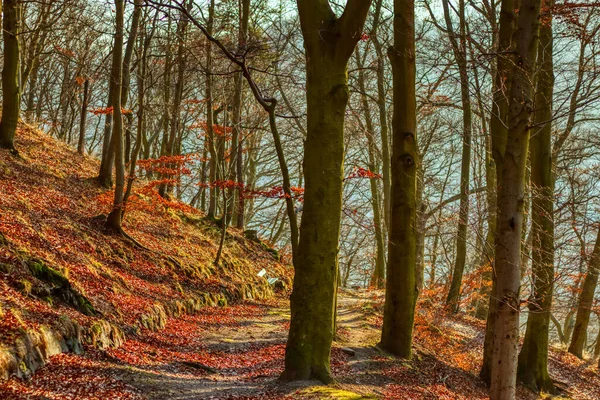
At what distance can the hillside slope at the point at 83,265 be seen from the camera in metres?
5.75

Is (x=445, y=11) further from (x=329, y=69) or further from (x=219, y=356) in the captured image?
(x=219, y=356)

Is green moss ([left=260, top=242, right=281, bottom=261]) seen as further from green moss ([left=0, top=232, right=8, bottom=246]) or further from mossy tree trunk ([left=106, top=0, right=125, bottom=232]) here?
green moss ([left=0, top=232, right=8, bottom=246])

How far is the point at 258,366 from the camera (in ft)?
25.4

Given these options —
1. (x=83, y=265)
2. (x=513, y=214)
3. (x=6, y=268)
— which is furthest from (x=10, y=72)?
(x=513, y=214)

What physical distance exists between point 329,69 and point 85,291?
17.0ft

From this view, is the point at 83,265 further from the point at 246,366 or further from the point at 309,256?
the point at 309,256

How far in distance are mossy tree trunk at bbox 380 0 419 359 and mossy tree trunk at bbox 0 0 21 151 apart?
30.4 ft

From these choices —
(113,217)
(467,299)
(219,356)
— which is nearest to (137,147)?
(113,217)

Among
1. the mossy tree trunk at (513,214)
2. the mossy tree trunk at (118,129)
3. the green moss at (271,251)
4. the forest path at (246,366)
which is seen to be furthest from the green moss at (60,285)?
the green moss at (271,251)

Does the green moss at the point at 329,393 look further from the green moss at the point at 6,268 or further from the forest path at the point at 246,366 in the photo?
the green moss at the point at 6,268

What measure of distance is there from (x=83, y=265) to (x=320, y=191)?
512 centimetres

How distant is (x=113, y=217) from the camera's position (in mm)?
11539

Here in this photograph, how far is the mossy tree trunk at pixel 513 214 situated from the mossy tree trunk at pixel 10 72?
37.4 ft

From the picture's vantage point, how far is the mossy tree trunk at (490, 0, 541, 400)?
571 cm
